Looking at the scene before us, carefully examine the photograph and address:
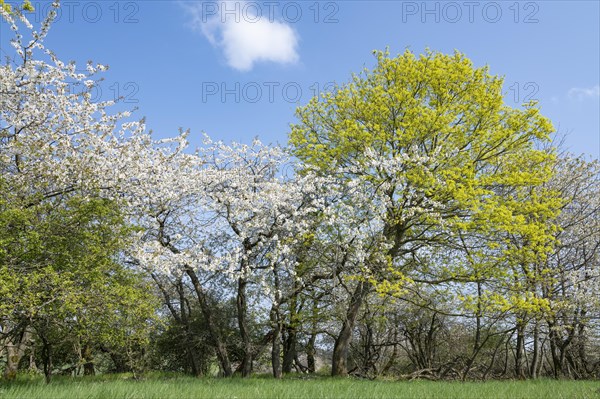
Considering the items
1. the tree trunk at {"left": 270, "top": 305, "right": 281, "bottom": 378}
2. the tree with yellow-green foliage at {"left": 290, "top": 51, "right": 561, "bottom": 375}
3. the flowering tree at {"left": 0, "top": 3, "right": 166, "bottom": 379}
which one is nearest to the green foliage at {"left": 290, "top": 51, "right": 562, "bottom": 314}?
the tree with yellow-green foliage at {"left": 290, "top": 51, "right": 561, "bottom": 375}

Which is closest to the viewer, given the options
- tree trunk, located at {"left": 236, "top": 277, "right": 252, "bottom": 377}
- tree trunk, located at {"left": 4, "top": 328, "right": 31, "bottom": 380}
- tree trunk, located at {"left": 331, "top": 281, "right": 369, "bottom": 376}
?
tree trunk, located at {"left": 4, "top": 328, "right": 31, "bottom": 380}

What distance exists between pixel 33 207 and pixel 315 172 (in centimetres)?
837

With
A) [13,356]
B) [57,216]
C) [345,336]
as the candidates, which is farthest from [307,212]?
[13,356]

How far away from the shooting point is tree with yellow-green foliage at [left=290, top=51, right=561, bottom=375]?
1391cm

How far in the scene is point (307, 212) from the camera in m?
15.4

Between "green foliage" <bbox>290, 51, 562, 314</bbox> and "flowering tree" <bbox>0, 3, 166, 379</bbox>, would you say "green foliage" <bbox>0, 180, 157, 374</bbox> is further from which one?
"green foliage" <bbox>290, 51, 562, 314</bbox>

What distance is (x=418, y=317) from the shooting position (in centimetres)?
2205

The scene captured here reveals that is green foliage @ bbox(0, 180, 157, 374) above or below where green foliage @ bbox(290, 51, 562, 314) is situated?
below

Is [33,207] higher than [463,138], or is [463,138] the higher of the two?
[463,138]

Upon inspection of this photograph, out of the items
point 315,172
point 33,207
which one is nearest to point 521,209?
point 315,172

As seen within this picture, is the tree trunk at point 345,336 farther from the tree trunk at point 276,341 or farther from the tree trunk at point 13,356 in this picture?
the tree trunk at point 13,356

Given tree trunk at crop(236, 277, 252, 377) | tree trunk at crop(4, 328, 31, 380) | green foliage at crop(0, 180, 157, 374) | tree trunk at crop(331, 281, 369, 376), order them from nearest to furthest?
1. green foliage at crop(0, 180, 157, 374)
2. tree trunk at crop(4, 328, 31, 380)
3. tree trunk at crop(331, 281, 369, 376)
4. tree trunk at crop(236, 277, 252, 377)

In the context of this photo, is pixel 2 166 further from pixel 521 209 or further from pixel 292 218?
pixel 521 209

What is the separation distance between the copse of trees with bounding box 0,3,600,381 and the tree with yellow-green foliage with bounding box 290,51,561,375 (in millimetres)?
72
